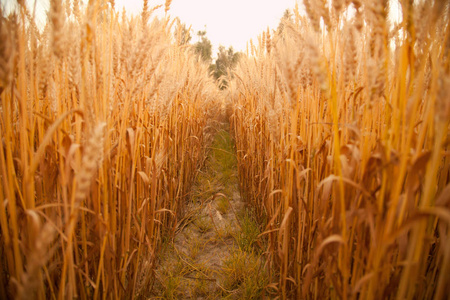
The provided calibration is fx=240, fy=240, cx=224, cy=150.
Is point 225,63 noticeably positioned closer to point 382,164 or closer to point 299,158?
point 299,158

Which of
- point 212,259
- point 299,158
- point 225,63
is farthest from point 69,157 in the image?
point 225,63

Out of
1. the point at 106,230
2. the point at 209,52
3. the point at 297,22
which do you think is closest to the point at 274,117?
the point at 297,22

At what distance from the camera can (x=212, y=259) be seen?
177 centimetres

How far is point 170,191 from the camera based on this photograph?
1771 mm

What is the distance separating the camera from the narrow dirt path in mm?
1430

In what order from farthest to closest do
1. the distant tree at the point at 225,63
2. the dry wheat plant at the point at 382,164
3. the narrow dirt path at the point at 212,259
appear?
the distant tree at the point at 225,63, the narrow dirt path at the point at 212,259, the dry wheat plant at the point at 382,164

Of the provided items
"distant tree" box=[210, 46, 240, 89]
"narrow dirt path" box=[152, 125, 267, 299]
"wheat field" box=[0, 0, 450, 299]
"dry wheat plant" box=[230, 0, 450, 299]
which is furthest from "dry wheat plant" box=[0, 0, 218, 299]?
"distant tree" box=[210, 46, 240, 89]

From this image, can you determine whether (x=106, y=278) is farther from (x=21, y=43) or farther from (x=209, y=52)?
(x=209, y=52)

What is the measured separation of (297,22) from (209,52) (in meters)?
18.3

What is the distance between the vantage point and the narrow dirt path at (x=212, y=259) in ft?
4.69

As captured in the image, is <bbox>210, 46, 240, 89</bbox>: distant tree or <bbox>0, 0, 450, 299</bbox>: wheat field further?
<bbox>210, 46, 240, 89</bbox>: distant tree

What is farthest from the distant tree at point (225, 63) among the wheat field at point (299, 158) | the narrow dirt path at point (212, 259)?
the wheat field at point (299, 158)

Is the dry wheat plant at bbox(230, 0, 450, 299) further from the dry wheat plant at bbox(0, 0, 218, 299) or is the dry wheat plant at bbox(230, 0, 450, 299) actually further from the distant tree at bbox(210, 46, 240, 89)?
the distant tree at bbox(210, 46, 240, 89)

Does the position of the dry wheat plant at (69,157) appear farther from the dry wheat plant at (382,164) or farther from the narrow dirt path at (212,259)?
the dry wheat plant at (382,164)
